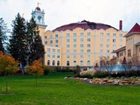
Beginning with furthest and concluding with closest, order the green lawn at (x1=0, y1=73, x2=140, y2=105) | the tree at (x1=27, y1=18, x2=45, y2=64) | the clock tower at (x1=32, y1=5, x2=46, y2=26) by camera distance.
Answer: the clock tower at (x1=32, y1=5, x2=46, y2=26) < the tree at (x1=27, y1=18, x2=45, y2=64) < the green lawn at (x1=0, y1=73, x2=140, y2=105)

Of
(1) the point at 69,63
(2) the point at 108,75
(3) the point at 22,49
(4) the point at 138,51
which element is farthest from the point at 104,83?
(1) the point at 69,63

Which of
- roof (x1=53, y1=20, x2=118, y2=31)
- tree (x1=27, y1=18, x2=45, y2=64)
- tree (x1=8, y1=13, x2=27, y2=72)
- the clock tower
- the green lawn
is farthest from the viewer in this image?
roof (x1=53, y1=20, x2=118, y2=31)

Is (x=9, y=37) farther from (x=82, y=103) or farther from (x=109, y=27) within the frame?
(x=82, y=103)

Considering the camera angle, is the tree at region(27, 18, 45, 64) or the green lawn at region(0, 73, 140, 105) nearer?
the green lawn at region(0, 73, 140, 105)

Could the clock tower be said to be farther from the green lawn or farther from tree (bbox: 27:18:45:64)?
the green lawn

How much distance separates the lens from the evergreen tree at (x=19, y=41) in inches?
3403

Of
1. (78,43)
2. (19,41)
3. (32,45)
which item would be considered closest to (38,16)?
(78,43)

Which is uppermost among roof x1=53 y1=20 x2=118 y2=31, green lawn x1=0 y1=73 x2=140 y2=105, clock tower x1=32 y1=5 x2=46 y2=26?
clock tower x1=32 y1=5 x2=46 y2=26

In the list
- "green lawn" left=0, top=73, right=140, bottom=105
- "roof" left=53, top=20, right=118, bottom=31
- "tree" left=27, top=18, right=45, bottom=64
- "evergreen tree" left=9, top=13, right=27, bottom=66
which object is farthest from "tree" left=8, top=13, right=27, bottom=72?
"green lawn" left=0, top=73, right=140, bottom=105

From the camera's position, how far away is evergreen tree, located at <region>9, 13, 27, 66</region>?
284 ft

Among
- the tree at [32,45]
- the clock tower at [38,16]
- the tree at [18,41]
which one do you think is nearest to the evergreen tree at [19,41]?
the tree at [18,41]

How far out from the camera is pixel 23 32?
88.4 metres

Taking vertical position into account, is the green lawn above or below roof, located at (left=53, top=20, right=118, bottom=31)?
below

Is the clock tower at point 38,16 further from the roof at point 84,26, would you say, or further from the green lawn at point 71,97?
the green lawn at point 71,97
